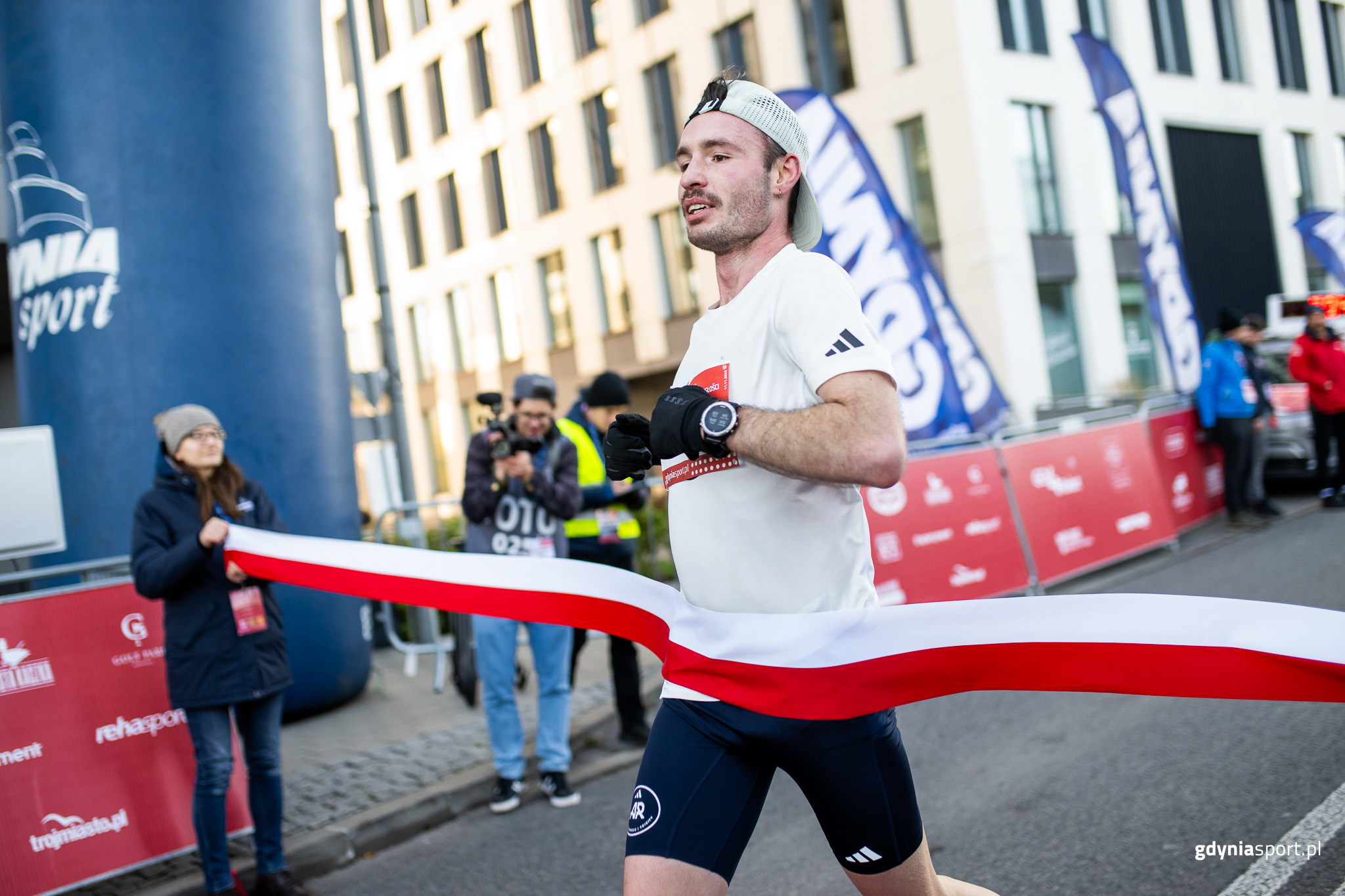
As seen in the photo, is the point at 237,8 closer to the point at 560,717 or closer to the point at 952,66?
the point at 560,717

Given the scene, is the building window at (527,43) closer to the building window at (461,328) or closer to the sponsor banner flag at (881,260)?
the building window at (461,328)

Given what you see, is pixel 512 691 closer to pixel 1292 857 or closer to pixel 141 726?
pixel 141 726

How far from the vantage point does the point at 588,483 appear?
5855mm

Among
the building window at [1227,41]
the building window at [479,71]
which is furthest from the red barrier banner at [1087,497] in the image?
the building window at [479,71]

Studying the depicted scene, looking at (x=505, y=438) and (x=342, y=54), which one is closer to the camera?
(x=505, y=438)

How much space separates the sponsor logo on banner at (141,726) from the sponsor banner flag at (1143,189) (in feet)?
37.6

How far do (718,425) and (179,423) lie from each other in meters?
3.13

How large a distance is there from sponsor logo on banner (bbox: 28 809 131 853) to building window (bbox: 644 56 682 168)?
910 inches

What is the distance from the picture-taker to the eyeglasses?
421cm

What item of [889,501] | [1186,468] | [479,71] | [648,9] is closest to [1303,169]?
[648,9]

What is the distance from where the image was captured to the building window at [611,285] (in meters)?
28.1

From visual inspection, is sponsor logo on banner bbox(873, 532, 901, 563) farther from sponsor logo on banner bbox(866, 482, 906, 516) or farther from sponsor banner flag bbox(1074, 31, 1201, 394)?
sponsor banner flag bbox(1074, 31, 1201, 394)

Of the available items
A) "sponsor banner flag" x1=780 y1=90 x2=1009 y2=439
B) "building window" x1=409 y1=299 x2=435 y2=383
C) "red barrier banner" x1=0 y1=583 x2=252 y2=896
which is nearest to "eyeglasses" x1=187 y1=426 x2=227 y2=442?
"red barrier banner" x1=0 y1=583 x2=252 y2=896

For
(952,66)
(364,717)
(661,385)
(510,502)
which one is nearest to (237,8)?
(510,502)
